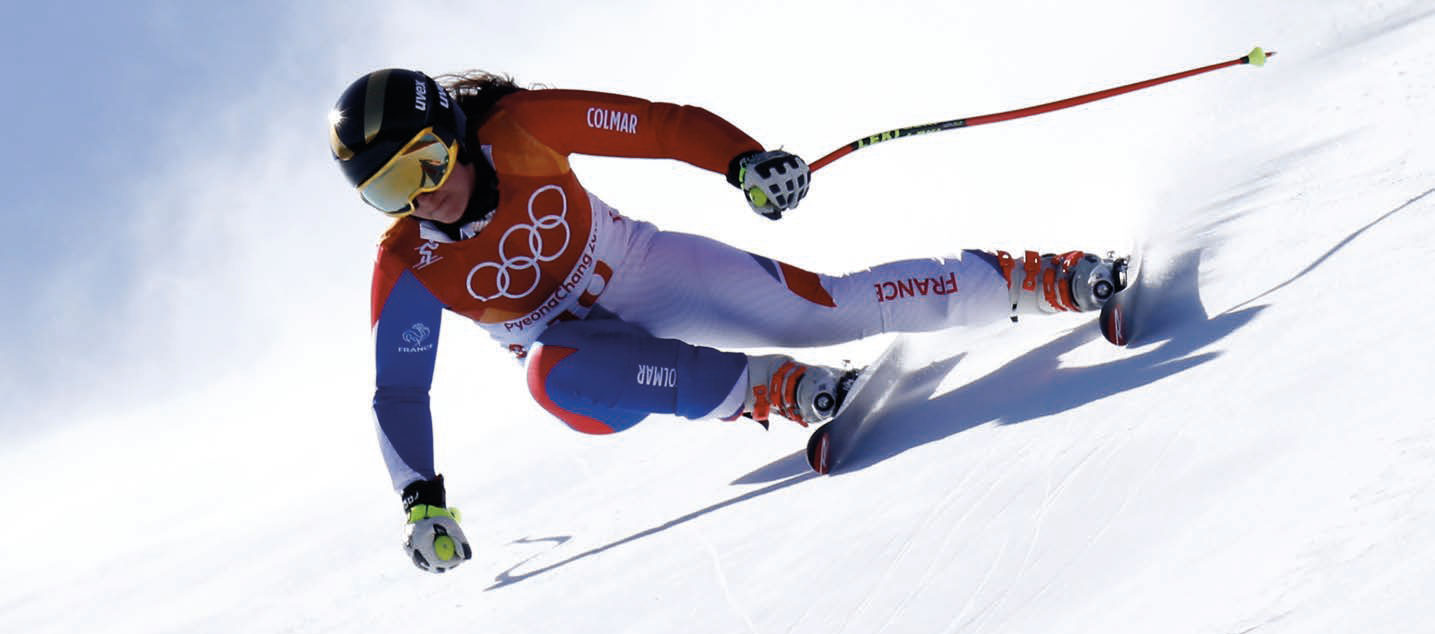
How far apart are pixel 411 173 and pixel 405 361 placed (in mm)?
516

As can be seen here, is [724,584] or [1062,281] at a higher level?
[1062,281]

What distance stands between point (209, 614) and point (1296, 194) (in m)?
3.85

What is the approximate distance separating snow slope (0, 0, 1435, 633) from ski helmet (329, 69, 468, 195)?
1243 millimetres

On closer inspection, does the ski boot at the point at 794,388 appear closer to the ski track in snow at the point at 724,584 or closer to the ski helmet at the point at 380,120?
the ski track in snow at the point at 724,584

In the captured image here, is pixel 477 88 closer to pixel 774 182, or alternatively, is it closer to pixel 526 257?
pixel 526 257

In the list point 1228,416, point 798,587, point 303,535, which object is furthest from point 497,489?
point 1228,416

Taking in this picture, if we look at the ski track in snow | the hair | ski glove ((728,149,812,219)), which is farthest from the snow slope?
the hair

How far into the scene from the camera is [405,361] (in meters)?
3.62

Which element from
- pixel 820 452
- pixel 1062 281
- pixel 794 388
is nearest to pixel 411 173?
pixel 794 388

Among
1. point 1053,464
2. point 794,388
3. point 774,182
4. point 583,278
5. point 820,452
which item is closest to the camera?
point 1053,464

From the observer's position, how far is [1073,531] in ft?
7.84

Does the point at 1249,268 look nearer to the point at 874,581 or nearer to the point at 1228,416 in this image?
the point at 1228,416

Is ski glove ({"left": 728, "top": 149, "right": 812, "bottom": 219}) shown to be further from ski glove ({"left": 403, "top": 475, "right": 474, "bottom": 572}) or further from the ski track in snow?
ski glove ({"left": 403, "top": 475, "right": 474, "bottom": 572})

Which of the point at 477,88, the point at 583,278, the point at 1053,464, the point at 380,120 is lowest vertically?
the point at 1053,464
